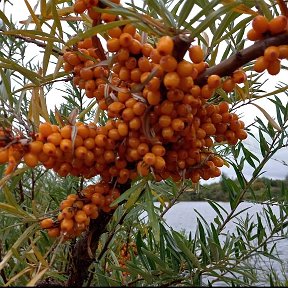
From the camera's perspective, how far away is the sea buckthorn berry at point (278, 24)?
0.36 meters

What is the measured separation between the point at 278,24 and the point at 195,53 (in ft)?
0.26

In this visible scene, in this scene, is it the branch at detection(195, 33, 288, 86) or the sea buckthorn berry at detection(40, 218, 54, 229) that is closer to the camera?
the branch at detection(195, 33, 288, 86)

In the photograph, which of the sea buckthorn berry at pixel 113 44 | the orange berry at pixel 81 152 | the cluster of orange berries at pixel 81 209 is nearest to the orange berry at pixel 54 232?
the cluster of orange berries at pixel 81 209

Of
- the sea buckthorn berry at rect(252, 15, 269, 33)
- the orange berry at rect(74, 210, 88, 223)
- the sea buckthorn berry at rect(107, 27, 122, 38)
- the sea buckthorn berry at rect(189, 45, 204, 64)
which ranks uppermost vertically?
the sea buckthorn berry at rect(107, 27, 122, 38)

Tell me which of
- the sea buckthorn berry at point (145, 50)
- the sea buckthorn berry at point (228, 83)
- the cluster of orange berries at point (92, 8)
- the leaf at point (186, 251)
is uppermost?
the cluster of orange berries at point (92, 8)

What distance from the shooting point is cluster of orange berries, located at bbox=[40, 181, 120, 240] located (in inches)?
17.6

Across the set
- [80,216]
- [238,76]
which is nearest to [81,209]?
[80,216]

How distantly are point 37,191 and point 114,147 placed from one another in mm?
550

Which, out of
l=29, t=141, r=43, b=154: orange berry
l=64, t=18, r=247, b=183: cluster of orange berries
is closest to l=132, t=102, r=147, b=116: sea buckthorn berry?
l=64, t=18, r=247, b=183: cluster of orange berries

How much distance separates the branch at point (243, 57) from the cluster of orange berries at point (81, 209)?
17cm

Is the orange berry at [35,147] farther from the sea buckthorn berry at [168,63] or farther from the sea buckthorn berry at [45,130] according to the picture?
the sea buckthorn berry at [168,63]

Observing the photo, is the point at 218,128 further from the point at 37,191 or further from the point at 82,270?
the point at 37,191

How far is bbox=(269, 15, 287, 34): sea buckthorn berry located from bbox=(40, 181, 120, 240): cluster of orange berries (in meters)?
0.24

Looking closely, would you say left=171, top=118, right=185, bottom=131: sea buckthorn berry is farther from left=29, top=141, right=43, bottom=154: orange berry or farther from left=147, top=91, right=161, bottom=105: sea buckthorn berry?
left=29, top=141, right=43, bottom=154: orange berry
